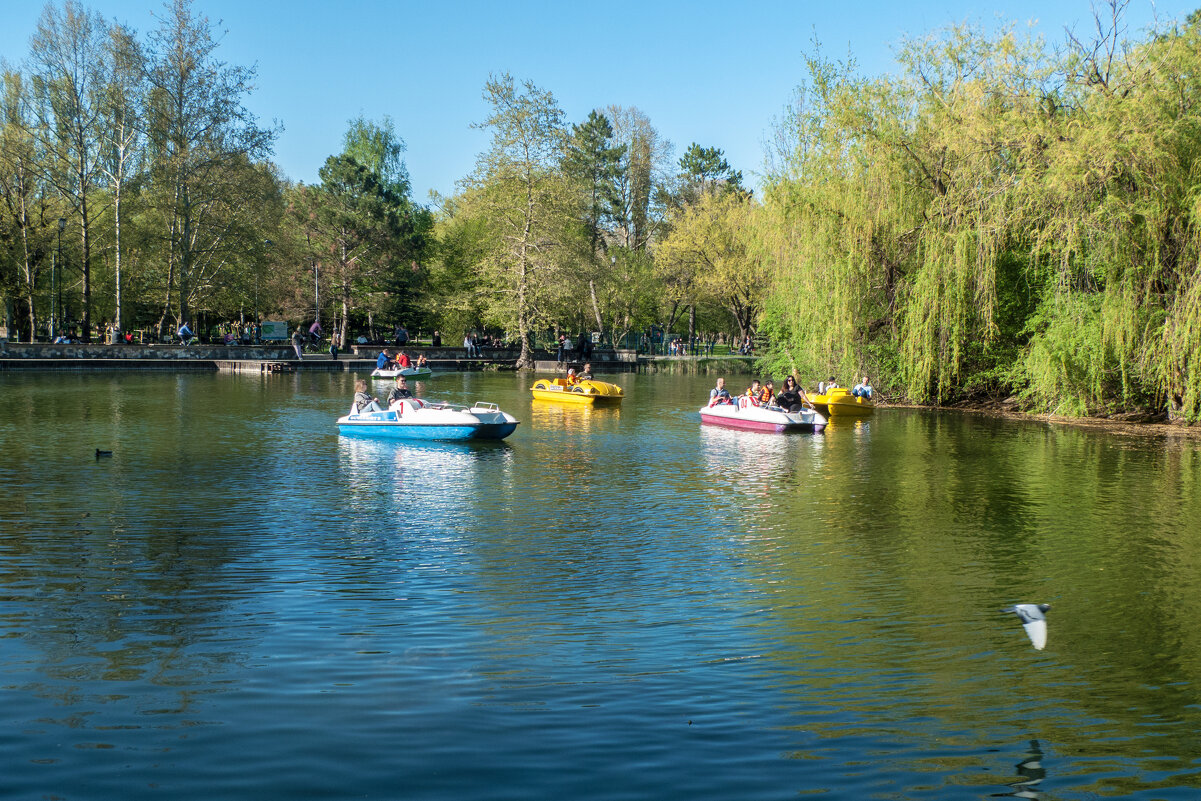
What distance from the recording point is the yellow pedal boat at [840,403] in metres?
31.8

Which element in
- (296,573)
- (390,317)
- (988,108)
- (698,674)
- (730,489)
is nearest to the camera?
(698,674)

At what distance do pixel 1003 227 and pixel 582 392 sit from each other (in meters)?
14.8

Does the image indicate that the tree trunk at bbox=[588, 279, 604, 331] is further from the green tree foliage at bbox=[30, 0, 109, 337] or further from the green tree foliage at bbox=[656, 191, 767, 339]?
the green tree foliage at bbox=[30, 0, 109, 337]

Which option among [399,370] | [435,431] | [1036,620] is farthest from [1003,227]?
[399,370]

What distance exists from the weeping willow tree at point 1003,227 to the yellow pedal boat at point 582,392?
7.06 m

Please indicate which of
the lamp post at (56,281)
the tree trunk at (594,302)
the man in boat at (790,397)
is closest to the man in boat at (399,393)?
the man in boat at (790,397)

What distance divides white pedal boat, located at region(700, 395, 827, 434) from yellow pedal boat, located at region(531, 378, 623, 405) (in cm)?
808

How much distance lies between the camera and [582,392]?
3650 cm

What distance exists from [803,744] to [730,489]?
36.1 ft

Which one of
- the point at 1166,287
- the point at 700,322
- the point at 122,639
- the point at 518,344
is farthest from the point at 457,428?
the point at 700,322

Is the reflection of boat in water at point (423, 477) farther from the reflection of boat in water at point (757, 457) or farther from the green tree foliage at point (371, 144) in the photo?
the green tree foliage at point (371, 144)

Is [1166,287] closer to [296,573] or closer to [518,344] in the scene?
[296,573]

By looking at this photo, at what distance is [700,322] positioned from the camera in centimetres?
9238

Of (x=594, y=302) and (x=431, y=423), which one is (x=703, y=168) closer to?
(x=594, y=302)
